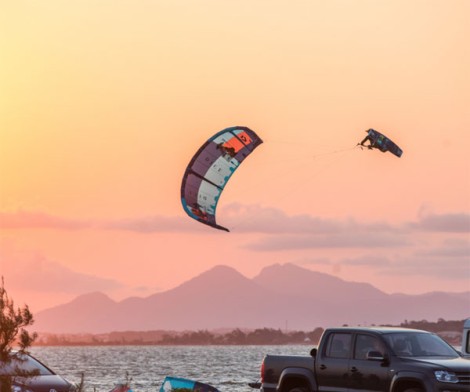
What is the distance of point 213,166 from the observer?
42031 millimetres

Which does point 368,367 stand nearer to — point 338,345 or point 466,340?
point 338,345

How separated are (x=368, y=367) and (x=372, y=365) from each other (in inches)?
4.6

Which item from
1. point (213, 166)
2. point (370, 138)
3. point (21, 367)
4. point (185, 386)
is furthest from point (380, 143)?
point (21, 367)

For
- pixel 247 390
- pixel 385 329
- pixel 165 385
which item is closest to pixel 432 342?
pixel 385 329

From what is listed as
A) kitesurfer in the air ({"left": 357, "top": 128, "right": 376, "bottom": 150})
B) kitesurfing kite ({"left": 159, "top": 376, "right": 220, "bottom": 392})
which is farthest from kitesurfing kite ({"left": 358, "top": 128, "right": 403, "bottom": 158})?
kitesurfing kite ({"left": 159, "top": 376, "right": 220, "bottom": 392})

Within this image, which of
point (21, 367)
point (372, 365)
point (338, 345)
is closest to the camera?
point (372, 365)

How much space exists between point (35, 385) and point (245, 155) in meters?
18.9

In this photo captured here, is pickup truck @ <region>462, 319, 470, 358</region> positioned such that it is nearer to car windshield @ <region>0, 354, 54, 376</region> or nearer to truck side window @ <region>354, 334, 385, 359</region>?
truck side window @ <region>354, 334, 385, 359</region>

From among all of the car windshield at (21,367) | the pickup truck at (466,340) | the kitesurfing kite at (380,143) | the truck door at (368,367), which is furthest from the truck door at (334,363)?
the kitesurfing kite at (380,143)

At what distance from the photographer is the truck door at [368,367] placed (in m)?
23.1

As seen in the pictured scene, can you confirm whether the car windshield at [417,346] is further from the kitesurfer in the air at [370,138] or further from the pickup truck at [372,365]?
the kitesurfer in the air at [370,138]

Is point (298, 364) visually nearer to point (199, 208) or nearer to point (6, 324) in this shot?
point (6, 324)

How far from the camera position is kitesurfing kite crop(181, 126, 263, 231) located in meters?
41.3

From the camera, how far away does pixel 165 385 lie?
2748 centimetres
